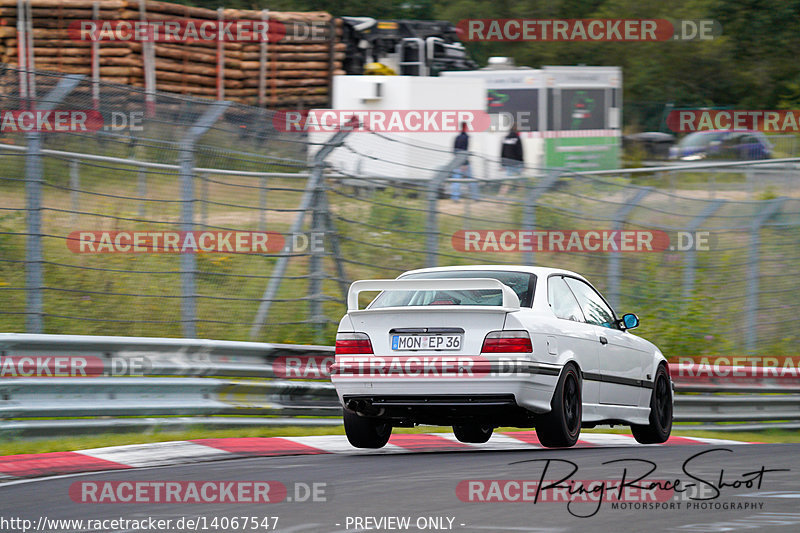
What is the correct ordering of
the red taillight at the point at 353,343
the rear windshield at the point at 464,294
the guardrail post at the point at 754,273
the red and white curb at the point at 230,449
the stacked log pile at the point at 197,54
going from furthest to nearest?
the stacked log pile at the point at 197,54
the guardrail post at the point at 754,273
the rear windshield at the point at 464,294
the red taillight at the point at 353,343
the red and white curb at the point at 230,449

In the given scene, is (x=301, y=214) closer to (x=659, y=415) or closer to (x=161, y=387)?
(x=161, y=387)

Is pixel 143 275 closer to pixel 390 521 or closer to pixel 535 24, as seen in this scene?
pixel 390 521

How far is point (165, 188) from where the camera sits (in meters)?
11.2

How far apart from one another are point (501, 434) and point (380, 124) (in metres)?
15.9

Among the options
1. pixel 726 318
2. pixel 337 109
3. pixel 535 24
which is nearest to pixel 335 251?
pixel 726 318

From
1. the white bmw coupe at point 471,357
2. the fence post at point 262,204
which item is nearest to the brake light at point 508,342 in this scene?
the white bmw coupe at point 471,357

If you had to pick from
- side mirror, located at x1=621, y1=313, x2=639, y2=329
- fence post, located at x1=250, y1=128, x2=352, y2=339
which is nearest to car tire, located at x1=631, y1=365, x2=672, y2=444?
side mirror, located at x1=621, y1=313, x2=639, y2=329

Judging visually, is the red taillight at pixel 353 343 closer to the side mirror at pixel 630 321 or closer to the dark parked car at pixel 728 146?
the side mirror at pixel 630 321

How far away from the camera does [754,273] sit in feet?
52.5

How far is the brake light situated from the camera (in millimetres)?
8391

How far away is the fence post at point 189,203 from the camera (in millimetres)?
10922

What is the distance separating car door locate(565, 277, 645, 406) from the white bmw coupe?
82mm

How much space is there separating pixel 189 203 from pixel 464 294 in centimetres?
321

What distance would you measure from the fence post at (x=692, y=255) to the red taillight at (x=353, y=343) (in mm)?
7174
